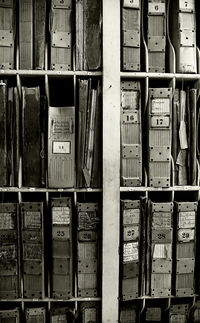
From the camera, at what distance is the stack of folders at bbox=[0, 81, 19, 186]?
1771 millimetres

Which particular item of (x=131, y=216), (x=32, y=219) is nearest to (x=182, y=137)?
(x=131, y=216)

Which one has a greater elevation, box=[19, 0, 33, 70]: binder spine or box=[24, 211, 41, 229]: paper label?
box=[19, 0, 33, 70]: binder spine

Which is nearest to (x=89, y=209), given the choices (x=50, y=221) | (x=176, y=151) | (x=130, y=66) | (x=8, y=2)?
(x=50, y=221)

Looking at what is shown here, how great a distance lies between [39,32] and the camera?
1.80m

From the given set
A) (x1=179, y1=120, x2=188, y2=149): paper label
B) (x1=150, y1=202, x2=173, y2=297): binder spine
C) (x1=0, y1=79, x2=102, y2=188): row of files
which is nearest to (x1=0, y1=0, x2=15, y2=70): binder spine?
(x1=0, y1=79, x2=102, y2=188): row of files

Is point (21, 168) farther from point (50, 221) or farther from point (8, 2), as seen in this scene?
point (8, 2)

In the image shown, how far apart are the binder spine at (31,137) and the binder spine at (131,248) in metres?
0.56

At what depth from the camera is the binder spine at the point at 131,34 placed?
5.92 feet

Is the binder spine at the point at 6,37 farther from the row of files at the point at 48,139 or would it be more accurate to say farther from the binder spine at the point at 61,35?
the binder spine at the point at 61,35

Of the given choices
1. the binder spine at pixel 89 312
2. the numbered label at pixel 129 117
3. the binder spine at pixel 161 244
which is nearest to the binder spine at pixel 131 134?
the numbered label at pixel 129 117

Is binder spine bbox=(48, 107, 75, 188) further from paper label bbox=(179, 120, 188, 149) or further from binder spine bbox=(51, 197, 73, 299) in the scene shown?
paper label bbox=(179, 120, 188, 149)

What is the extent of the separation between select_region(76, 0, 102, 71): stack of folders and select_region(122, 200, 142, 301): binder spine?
0.86 meters

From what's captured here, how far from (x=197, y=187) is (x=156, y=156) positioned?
320 mm

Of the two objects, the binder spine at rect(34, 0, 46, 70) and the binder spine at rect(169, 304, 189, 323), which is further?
the binder spine at rect(169, 304, 189, 323)
